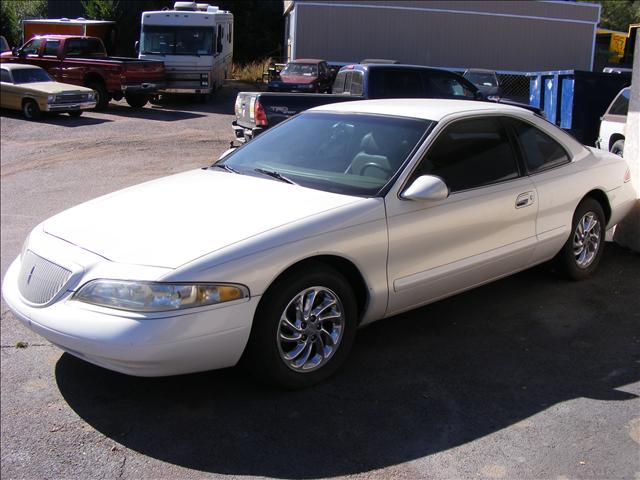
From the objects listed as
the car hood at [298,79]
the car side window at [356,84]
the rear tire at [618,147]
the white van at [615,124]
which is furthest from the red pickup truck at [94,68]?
the rear tire at [618,147]

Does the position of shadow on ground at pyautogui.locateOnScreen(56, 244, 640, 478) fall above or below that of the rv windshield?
below

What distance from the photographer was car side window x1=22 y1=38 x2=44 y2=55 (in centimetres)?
2209

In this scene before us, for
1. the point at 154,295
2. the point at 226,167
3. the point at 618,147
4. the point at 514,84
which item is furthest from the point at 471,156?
the point at 514,84

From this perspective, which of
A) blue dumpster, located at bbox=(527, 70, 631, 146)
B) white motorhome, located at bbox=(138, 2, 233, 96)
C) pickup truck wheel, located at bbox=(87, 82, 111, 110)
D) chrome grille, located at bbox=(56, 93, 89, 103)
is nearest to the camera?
blue dumpster, located at bbox=(527, 70, 631, 146)

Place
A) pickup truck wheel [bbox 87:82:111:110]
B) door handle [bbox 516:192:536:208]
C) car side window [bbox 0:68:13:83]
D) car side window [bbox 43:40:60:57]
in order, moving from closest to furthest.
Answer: door handle [bbox 516:192:536:208], car side window [bbox 0:68:13:83], pickup truck wheel [bbox 87:82:111:110], car side window [bbox 43:40:60:57]

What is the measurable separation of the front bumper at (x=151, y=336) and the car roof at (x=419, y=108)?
1.98 metres

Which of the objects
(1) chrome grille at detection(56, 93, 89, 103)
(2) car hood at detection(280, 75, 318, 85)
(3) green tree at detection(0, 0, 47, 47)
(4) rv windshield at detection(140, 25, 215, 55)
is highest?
(3) green tree at detection(0, 0, 47, 47)

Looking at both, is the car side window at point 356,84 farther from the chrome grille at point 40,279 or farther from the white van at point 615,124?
the chrome grille at point 40,279

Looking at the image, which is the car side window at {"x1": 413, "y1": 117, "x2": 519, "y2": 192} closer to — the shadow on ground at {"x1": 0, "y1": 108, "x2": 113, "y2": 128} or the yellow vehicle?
the shadow on ground at {"x1": 0, "y1": 108, "x2": 113, "y2": 128}

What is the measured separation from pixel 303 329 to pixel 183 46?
20.1 m

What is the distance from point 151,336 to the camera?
3447 mm

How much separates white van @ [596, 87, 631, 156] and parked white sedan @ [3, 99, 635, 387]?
20.4ft

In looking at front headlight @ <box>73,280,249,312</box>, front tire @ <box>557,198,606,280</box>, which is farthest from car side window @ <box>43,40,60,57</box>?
front headlight @ <box>73,280,249,312</box>

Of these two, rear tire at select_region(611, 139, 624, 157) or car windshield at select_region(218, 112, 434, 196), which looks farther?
rear tire at select_region(611, 139, 624, 157)
